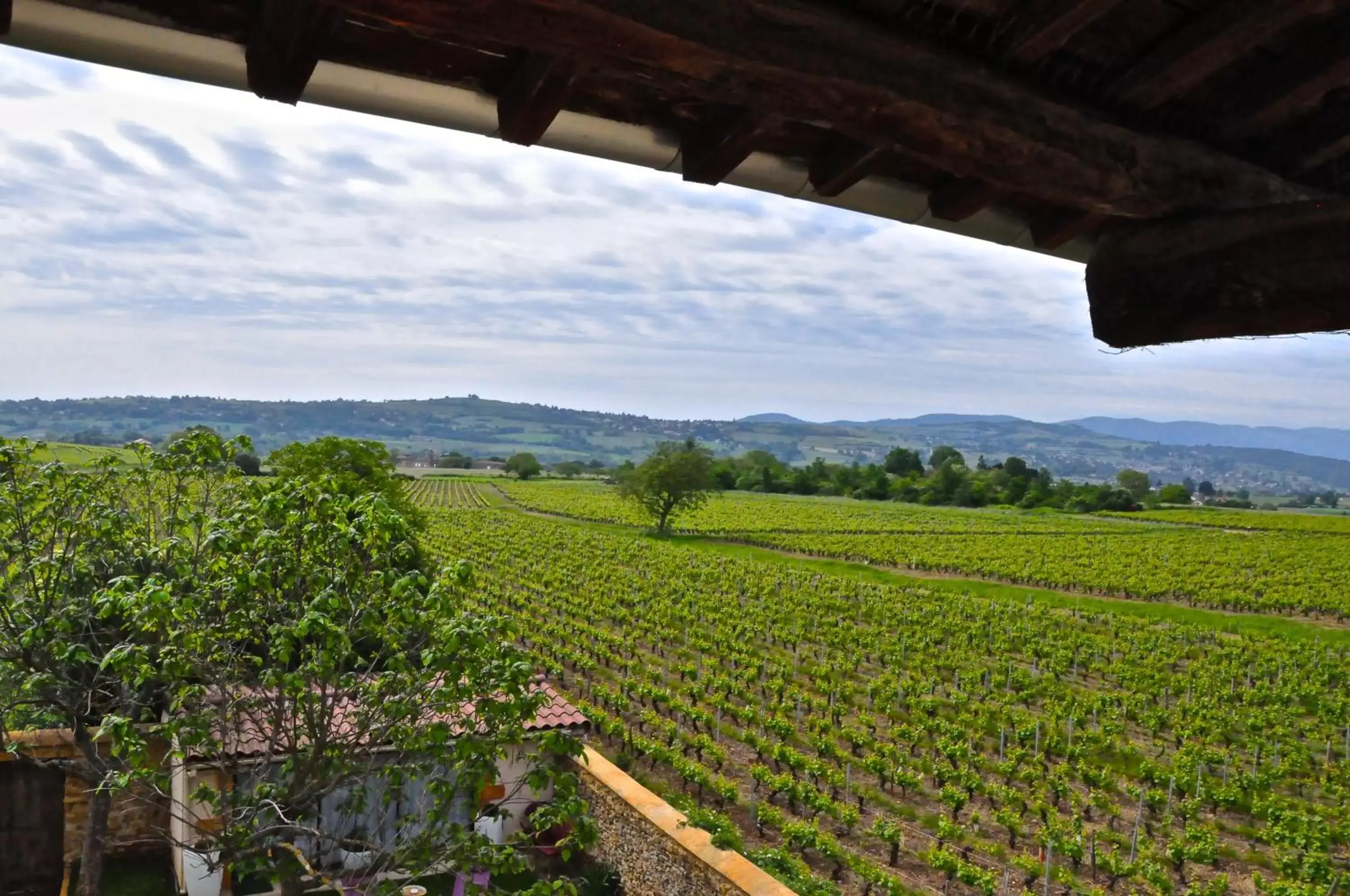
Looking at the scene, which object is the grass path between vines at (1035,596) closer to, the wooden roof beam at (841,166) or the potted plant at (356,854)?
the potted plant at (356,854)

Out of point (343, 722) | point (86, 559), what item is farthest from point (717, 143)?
point (86, 559)

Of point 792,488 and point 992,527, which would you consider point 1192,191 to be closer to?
point 992,527

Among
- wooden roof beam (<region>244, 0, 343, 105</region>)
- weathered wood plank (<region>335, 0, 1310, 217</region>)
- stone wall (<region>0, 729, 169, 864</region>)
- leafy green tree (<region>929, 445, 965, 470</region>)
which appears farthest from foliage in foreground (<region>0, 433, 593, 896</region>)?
leafy green tree (<region>929, 445, 965, 470</region>)

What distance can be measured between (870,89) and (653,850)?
10337mm

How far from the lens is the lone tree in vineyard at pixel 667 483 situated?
58.2 m

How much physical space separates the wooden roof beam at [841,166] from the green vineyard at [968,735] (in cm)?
808

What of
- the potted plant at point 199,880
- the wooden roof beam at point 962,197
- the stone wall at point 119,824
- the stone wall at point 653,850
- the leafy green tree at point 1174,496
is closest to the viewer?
the wooden roof beam at point 962,197

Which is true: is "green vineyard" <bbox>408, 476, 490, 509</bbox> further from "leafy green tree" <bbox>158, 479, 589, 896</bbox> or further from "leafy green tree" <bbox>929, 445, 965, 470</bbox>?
"leafy green tree" <bbox>929, 445, 965, 470</bbox>

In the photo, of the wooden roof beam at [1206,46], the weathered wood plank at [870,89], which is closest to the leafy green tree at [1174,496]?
the weathered wood plank at [870,89]

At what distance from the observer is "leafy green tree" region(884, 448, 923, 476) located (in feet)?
389

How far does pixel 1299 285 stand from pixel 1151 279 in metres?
0.38

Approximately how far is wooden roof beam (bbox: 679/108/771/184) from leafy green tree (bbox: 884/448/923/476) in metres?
118

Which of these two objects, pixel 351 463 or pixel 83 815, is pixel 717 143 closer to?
pixel 83 815

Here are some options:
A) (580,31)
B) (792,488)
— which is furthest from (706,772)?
(792,488)
